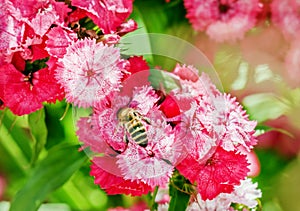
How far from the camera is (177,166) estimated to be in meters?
0.81

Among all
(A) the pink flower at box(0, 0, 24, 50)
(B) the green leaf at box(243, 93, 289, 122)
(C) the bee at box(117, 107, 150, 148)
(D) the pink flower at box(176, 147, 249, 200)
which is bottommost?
(B) the green leaf at box(243, 93, 289, 122)

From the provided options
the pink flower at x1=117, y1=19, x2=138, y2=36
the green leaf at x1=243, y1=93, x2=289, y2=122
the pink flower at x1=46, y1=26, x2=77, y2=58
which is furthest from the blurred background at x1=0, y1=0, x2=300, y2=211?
the pink flower at x1=46, y1=26, x2=77, y2=58

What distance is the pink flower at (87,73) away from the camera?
0.81m

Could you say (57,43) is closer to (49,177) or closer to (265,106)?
(49,177)

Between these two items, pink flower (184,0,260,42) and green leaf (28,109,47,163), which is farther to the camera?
pink flower (184,0,260,42)

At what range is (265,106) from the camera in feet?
4.09

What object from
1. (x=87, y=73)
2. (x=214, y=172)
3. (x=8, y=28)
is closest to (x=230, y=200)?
(x=214, y=172)

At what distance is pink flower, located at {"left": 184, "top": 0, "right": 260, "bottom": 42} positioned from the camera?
1.16m

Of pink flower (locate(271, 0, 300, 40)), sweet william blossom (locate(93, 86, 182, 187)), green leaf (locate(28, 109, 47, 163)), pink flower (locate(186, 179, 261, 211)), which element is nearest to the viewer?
sweet william blossom (locate(93, 86, 182, 187))

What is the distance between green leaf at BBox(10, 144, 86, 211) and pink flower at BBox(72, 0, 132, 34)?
0.75 ft

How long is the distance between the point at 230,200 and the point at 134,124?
0.19 m

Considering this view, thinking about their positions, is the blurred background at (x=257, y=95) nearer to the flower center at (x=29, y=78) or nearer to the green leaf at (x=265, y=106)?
the green leaf at (x=265, y=106)

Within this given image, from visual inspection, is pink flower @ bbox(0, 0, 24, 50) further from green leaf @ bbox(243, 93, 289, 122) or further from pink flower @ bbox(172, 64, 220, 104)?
green leaf @ bbox(243, 93, 289, 122)

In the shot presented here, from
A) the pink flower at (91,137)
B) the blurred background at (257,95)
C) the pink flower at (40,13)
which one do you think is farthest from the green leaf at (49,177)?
the pink flower at (40,13)
